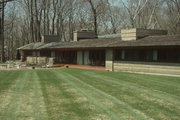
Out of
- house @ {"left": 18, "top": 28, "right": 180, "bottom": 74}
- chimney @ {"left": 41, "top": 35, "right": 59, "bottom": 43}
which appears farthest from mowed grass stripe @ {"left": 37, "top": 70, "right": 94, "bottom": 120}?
chimney @ {"left": 41, "top": 35, "right": 59, "bottom": 43}

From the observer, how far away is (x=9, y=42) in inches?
2611

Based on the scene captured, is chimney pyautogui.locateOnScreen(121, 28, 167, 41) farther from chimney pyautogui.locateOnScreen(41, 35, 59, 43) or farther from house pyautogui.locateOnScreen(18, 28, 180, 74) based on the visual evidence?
chimney pyautogui.locateOnScreen(41, 35, 59, 43)

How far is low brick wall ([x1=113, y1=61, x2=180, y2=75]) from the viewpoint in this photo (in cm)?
2152

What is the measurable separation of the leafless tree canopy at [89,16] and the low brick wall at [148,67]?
61.8 ft

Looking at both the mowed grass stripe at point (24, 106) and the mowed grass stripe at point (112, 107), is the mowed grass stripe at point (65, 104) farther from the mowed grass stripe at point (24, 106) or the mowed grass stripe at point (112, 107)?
the mowed grass stripe at point (112, 107)

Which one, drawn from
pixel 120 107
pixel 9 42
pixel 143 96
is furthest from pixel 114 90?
pixel 9 42

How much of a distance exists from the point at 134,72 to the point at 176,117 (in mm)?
16306

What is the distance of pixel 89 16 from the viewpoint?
59781 millimetres

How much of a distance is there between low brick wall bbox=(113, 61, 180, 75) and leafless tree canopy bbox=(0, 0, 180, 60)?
61.8 ft

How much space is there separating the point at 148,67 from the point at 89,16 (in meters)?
37.8

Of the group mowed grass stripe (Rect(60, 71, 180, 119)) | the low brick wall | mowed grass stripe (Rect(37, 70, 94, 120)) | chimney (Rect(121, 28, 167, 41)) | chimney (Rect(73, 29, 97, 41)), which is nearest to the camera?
mowed grass stripe (Rect(37, 70, 94, 120))

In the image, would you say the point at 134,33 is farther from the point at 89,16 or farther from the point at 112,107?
the point at 89,16

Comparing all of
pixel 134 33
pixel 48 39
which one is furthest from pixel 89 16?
pixel 134 33

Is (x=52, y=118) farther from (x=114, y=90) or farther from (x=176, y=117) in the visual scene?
(x=114, y=90)
